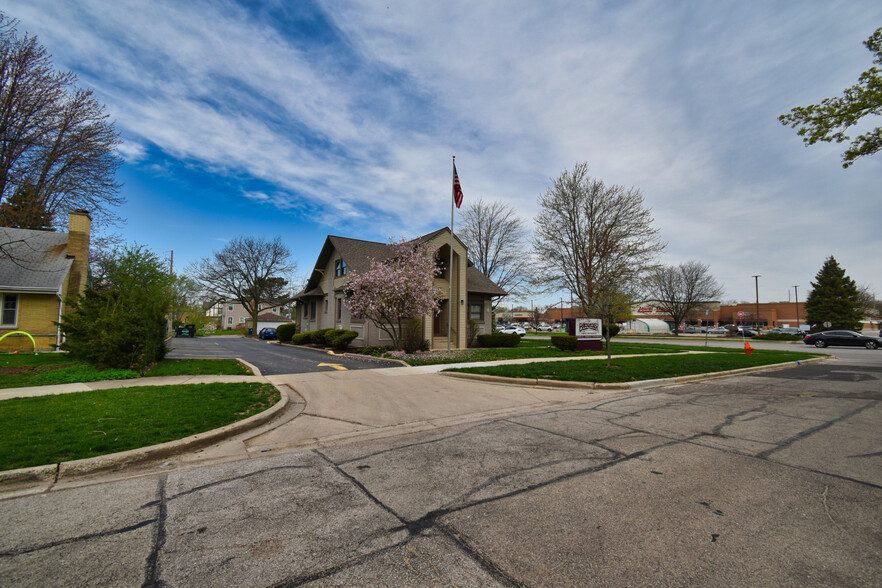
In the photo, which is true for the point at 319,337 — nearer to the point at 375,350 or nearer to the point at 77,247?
the point at 375,350

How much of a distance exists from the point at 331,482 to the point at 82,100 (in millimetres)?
23218

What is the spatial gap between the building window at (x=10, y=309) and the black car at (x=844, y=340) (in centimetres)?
5181

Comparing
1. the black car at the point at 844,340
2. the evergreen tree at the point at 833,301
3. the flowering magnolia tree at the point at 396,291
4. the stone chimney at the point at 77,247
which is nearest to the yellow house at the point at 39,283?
the stone chimney at the point at 77,247

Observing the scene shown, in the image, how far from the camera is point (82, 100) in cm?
1811

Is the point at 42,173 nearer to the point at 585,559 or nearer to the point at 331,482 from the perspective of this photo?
the point at 331,482

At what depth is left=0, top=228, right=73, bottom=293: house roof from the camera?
58.3 feet

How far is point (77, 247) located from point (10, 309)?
389cm

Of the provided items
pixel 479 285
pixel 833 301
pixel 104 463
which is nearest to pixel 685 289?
pixel 833 301

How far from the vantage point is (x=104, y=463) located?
453 centimetres

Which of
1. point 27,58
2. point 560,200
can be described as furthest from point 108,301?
point 560,200

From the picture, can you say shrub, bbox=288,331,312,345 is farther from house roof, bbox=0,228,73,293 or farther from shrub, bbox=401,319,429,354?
house roof, bbox=0,228,73,293

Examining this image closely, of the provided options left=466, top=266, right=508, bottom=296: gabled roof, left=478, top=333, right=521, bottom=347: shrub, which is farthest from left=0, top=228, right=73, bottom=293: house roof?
left=478, top=333, right=521, bottom=347: shrub

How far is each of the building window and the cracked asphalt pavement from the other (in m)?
20.9

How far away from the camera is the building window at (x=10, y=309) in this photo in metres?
18.0
